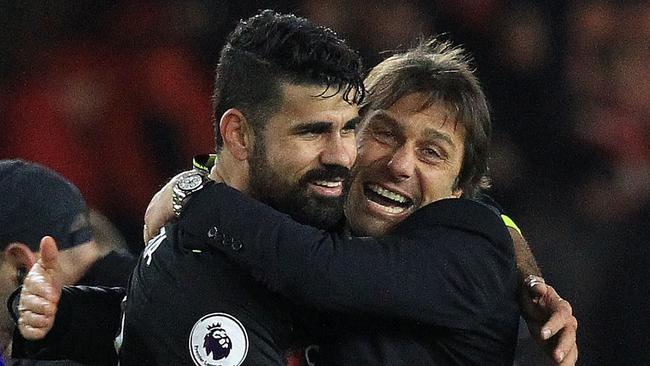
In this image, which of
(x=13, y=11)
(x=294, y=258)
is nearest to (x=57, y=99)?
(x=13, y=11)

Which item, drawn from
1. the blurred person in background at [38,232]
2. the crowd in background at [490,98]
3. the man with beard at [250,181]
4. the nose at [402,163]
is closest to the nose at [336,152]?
the man with beard at [250,181]

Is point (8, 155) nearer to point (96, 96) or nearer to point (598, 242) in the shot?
point (96, 96)

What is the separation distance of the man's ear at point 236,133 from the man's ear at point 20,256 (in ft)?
2.63

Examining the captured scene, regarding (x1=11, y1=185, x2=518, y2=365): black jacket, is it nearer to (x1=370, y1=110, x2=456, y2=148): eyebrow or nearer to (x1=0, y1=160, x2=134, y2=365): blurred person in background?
(x1=370, y1=110, x2=456, y2=148): eyebrow

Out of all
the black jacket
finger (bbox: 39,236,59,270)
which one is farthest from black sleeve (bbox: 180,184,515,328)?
finger (bbox: 39,236,59,270)

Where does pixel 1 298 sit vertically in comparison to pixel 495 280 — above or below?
below

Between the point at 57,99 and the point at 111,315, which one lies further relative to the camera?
the point at 57,99

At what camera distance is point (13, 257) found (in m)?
2.87

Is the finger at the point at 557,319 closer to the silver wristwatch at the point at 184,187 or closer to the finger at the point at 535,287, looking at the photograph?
the finger at the point at 535,287

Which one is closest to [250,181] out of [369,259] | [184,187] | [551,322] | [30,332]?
[184,187]

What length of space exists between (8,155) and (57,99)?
27 cm

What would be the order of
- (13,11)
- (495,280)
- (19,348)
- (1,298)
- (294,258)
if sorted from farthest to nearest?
(13,11) < (1,298) < (19,348) < (495,280) < (294,258)

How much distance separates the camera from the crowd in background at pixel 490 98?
4211mm

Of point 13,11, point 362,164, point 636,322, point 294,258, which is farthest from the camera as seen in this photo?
point 13,11
